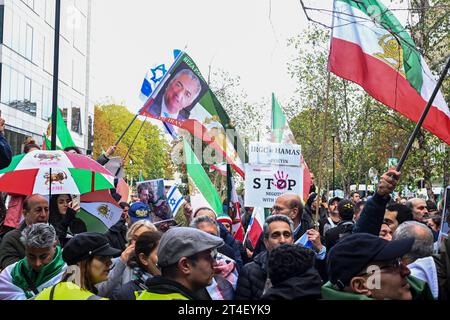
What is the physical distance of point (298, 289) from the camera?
164 inches

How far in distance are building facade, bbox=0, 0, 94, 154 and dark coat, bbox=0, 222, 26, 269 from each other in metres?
31.7

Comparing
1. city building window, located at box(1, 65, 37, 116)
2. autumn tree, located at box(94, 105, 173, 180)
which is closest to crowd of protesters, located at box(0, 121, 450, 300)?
city building window, located at box(1, 65, 37, 116)

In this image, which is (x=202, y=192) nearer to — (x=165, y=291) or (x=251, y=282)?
(x=251, y=282)

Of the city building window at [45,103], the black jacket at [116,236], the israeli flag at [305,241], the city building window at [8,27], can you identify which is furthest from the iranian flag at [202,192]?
the city building window at [45,103]

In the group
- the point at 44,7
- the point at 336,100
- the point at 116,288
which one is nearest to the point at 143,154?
the point at 44,7

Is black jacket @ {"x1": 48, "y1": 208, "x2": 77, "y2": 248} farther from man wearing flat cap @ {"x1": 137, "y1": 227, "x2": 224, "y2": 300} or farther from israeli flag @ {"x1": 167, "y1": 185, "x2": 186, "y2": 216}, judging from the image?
man wearing flat cap @ {"x1": 137, "y1": 227, "x2": 224, "y2": 300}

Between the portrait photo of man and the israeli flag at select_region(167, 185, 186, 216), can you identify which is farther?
the israeli flag at select_region(167, 185, 186, 216)

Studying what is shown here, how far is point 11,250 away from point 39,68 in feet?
129

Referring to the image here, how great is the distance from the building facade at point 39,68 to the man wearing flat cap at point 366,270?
35.0 metres

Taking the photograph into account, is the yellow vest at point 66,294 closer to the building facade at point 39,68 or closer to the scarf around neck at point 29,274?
the scarf around neck at point 29,274

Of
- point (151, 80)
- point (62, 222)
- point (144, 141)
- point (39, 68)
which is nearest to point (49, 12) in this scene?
point (39, 68)

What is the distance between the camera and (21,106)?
133ft

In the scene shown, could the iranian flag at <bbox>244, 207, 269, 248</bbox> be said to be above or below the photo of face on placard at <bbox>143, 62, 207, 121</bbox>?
below

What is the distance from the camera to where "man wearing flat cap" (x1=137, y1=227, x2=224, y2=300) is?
3.92m
